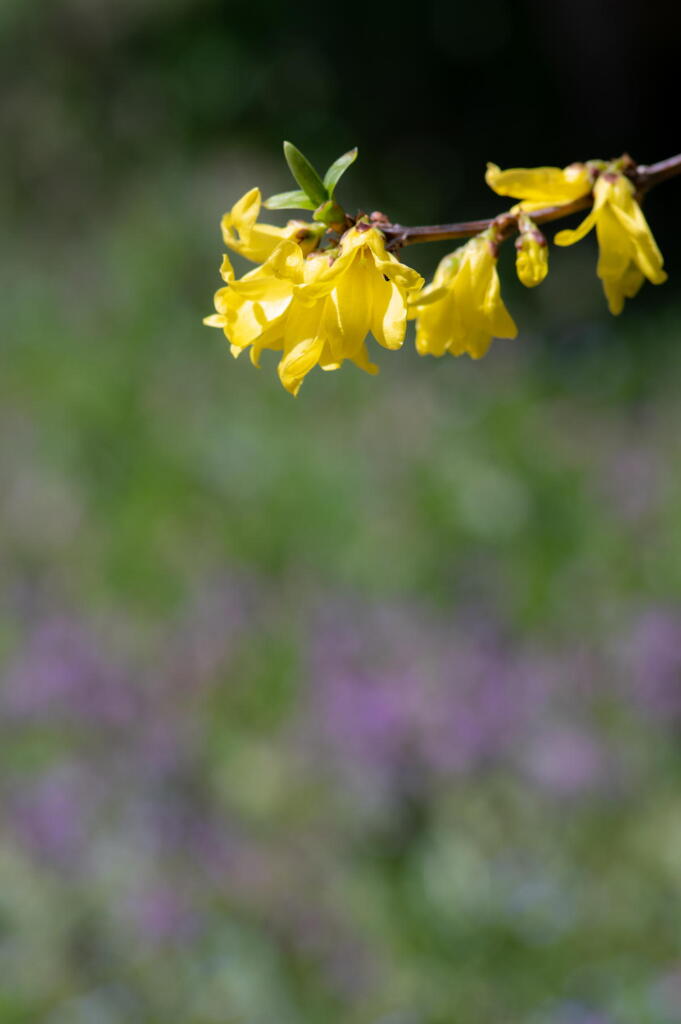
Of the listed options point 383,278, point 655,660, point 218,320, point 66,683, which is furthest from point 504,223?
point 66,683

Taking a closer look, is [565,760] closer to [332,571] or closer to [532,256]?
[332,571]

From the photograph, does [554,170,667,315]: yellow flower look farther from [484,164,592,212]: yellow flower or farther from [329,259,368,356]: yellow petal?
[329,259,368,356]: yellow petal

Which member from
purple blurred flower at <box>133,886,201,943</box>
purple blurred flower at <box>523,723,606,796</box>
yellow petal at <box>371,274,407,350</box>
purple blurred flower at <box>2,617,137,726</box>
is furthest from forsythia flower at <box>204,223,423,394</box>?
purple blurred flower at <box>2,617,137,726</box>

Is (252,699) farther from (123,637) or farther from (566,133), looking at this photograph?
(566,133)

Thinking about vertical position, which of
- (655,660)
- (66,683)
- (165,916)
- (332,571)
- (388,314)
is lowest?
(165,916)

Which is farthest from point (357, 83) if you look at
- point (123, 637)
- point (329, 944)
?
point (329, 944)

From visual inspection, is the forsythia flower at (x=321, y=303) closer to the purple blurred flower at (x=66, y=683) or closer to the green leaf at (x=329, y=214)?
the green leaf at (x=329, y=214)

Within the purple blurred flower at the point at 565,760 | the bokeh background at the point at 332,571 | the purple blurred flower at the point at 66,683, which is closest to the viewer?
the bokeh background at the point at 332,571

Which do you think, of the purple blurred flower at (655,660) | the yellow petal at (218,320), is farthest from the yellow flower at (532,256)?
the purple blurred flower at (655,660)
